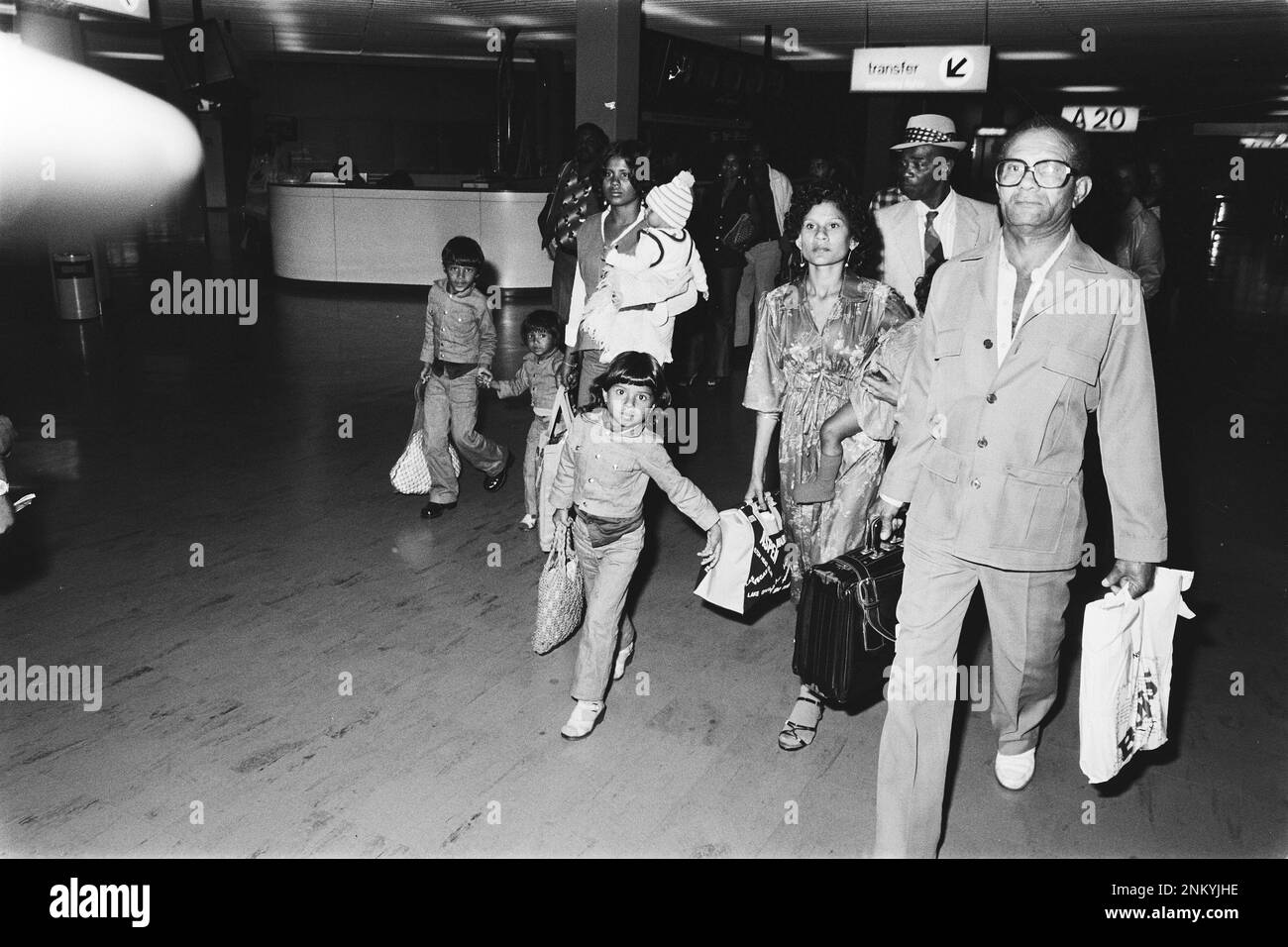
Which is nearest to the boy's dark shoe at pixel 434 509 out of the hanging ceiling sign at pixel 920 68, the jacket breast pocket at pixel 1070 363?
the jacket breast pocket at pixel 1070 363

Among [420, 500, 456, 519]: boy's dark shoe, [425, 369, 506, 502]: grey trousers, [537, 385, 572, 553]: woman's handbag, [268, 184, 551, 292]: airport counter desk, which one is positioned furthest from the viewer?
[268, 184, 551, 292]: airport counter desk

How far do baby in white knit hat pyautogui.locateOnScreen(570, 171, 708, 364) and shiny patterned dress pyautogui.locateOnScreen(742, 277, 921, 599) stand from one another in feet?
2.71

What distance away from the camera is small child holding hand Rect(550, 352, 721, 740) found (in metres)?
2.99

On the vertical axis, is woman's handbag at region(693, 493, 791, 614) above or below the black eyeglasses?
below

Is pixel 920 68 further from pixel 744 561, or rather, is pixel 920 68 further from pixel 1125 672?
pixel 1125 672

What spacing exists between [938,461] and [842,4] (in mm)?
10390

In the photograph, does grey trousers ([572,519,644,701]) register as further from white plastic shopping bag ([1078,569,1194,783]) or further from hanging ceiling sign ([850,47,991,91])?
hanging ceiling sign ([850,47,991,91])

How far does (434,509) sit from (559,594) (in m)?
1.74

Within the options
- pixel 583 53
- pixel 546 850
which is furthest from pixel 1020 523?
pixel 583 53

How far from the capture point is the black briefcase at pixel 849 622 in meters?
2.63

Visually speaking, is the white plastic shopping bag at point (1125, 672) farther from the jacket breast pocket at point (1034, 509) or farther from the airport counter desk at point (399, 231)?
the airport counter desk at point (399, 231)

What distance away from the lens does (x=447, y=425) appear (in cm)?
491

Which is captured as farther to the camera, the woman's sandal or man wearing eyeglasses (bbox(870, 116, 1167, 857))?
the woman's sandal

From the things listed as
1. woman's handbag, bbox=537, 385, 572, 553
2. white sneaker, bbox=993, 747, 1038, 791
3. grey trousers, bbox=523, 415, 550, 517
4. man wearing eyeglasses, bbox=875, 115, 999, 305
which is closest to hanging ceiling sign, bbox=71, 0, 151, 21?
grey trousers, bbox=523, 415, 550, 517
